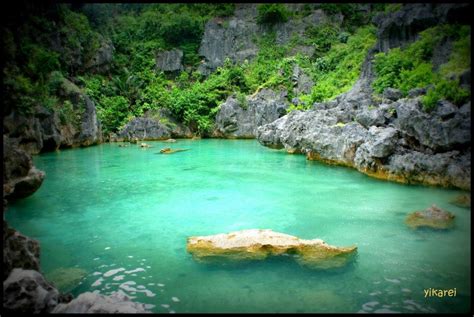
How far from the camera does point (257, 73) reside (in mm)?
34156

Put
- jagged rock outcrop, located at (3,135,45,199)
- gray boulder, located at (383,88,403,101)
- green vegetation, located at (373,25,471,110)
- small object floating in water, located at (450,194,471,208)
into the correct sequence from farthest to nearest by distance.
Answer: gray boulder, located at (383,88,403,101) → green vegetation, located at (373,25,471,110) → small object floating in water, located at (450,194,471,208) → jagged rock outcrop, located at (3,135,45,199)

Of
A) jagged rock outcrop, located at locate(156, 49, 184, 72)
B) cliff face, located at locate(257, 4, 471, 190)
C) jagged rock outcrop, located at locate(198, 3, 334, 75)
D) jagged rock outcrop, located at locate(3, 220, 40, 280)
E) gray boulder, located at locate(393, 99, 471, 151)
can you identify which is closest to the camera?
jagged rock outcrop, located at locate(3, 220, 40, 280)

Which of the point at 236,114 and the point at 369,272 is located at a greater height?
the point at 236,114

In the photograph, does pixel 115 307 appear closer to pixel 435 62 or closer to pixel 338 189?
pixel 338 189

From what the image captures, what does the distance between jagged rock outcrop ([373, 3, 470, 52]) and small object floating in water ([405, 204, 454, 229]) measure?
1138 cm

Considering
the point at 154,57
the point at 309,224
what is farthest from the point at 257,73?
the point at 309,224

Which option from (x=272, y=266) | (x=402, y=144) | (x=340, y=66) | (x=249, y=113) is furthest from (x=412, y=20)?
(x=272, y=266)

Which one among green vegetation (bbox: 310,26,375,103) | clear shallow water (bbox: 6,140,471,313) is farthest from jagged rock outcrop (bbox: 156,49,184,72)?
clear shallow water (bbox: 6,140,471,313)

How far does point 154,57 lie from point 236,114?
1224 centimetres

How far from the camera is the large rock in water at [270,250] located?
6176 millimetres

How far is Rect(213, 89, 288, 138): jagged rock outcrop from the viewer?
30.5 meters

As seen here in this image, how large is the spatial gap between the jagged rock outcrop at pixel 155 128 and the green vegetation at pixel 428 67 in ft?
61.7

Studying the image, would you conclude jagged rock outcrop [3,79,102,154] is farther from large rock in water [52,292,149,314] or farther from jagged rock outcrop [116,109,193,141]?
large rock in water [52,292,149,314]

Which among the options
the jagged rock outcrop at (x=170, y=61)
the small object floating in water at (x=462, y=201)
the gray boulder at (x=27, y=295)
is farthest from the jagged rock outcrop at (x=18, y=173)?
the jagged rock outcrop at (x=170, y=61)
